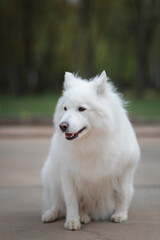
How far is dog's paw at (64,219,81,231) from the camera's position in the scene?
4.42m

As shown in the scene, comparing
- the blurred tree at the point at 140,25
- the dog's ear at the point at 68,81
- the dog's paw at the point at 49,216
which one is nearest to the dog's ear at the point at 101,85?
the dog's ear at the point at 68,81

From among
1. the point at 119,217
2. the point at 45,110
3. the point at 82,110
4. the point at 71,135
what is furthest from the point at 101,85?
the point at 45,110

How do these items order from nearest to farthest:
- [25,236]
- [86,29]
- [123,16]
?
[25,236], [86,29], [123,16]

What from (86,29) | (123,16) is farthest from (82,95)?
(123,16)

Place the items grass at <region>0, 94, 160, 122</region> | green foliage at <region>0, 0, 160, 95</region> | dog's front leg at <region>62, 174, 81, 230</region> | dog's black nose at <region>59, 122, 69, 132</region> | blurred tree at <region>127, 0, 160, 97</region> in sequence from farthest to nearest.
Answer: green foliage at <region>0, 0, 160, 95</region> → blurred tree at <region>127, 0, 160, 97</region> → grass at <region>0, 94, 160, 122</region> → dog's front leg at <region>62, 174, 81, 230</region> → dog's black nose at <region>59, 122, 69, 132</region>

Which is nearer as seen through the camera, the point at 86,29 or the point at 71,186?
the point at 71,186

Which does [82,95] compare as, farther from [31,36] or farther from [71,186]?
[31,36]

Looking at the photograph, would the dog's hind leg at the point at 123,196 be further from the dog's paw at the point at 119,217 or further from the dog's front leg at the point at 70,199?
the dog's front leg at the point at 70,199

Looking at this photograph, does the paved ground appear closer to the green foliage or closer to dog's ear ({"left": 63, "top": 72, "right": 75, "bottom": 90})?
dog's ear ({"left": 63, "top": 72, "right": 75, "bottom": 90})

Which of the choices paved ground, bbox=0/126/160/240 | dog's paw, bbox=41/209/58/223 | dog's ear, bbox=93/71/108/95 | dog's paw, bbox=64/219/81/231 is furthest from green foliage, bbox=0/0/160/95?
dog's paw, bbox=64/219/81/231

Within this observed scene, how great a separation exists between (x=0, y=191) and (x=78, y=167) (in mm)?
2150

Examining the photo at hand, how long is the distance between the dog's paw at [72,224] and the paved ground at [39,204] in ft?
0.18

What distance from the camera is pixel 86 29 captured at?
22875mm

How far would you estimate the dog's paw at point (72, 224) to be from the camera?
4.42 metres
